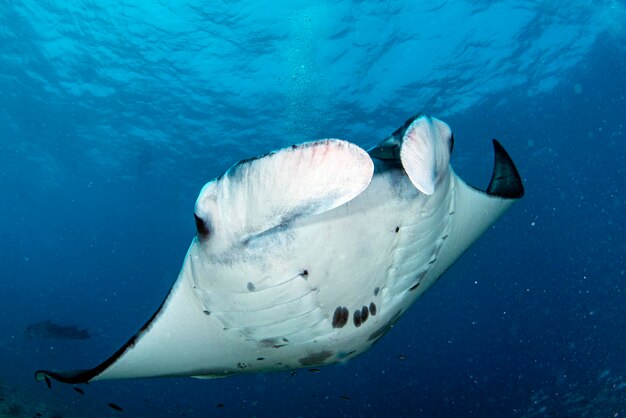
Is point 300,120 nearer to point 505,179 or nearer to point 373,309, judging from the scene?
point 505,179

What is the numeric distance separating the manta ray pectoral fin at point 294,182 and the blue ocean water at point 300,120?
29.8 ft

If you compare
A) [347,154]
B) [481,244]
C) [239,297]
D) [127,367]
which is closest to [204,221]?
[239,297]

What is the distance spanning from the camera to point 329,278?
2.04m

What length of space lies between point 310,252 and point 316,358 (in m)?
1.27

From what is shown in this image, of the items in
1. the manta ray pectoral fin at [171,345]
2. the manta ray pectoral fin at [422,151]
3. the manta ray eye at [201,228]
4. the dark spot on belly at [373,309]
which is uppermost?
the manta ray pectoral fin at [422,151]

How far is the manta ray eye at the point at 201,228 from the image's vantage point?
1609 millimetres

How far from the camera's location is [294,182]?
4.05 ft

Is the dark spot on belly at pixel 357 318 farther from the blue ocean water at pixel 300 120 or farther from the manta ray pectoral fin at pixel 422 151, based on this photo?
the blue ocean water at pixel 300 120

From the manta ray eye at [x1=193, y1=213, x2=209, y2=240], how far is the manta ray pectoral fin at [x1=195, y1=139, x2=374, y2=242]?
17cm

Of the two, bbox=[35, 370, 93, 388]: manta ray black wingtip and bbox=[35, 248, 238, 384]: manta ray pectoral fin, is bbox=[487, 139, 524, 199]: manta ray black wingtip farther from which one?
bbox=[35, 370, 93, 388]: manta ray black wingtip

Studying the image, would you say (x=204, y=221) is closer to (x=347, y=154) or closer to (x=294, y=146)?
(x=294, y=146)

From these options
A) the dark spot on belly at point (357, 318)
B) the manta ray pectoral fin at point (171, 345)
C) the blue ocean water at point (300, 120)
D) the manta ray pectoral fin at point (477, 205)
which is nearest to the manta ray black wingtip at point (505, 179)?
the manta ray pectoral fin at point (477, 205)

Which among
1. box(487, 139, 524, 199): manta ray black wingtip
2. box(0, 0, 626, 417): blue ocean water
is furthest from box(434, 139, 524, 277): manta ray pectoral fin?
box(0, 0, 626, 417): blue ocean water

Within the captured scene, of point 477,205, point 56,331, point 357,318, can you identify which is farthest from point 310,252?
point 56,331
